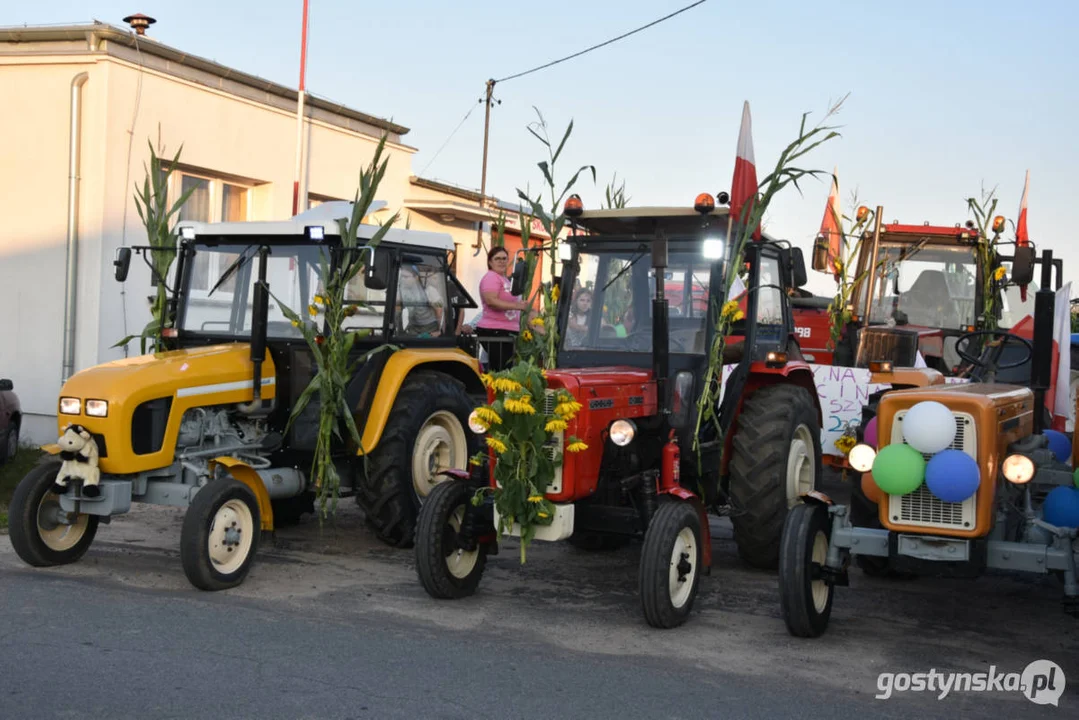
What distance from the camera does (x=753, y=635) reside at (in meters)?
5.73

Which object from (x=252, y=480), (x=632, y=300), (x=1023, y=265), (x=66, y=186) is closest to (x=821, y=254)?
(x=1023, y=265)

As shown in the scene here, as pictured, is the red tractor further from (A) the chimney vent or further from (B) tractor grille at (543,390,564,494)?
(A) the chimney vent

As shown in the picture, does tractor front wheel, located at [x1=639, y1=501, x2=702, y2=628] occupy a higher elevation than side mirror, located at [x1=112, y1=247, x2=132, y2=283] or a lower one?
lower

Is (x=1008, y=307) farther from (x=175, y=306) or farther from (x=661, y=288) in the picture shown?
(x=175, y=306)

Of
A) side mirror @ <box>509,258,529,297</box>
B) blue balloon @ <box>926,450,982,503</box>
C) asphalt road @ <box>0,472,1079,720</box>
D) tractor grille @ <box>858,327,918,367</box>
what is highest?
side mirror @ <box>509,258,529,297</box>

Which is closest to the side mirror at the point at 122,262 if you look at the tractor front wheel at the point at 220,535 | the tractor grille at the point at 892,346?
the tractor front wheel at the point at 220,535

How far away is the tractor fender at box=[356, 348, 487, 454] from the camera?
285 inches

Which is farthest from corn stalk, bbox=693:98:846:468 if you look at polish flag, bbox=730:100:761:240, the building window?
the building window

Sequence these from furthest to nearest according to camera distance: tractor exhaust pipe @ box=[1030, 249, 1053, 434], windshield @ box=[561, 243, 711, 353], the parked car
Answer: the parked car < windshield @ box=[561, 243, 711, 353] < tractor exhaust pipe @ box=[1030, 249, 1053, 434]

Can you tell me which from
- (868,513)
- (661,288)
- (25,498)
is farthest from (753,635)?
(25,498)

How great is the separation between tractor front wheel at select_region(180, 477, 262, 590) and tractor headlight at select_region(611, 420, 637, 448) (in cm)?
210

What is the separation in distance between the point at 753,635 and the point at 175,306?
171 inches

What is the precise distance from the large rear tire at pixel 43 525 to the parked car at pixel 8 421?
8.86ft

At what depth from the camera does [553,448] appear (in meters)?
5.93
